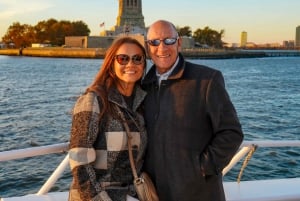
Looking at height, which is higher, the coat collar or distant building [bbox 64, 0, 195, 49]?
distant building [bbox 64, 0, 195, 49]

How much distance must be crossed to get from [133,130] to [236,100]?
2235 centimetres

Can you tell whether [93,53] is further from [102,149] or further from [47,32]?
[102,149]

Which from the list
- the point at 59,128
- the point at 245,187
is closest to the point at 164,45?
the point at 245,187

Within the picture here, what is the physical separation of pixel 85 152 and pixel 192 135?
1.81 ft

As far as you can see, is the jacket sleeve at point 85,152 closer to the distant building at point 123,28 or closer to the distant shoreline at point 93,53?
the distant shoreline at point 93,53

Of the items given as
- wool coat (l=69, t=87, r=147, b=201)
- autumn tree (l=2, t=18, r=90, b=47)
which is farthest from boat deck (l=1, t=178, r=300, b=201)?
autumn tree (l=2, t=18, r=90, b=47)

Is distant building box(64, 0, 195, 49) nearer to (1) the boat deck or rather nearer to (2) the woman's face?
(1) the boat deck

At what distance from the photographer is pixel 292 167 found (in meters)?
9.88

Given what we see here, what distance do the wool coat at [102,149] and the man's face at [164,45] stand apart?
304 mm

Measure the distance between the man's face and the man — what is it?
10cm

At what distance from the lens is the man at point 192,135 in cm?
230

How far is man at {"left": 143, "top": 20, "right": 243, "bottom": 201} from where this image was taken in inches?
90.7

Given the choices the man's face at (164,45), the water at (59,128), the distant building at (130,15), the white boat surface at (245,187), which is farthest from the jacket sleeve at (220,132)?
the distant building at (130,15)

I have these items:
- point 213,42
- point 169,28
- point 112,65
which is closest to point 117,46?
point 112,65
